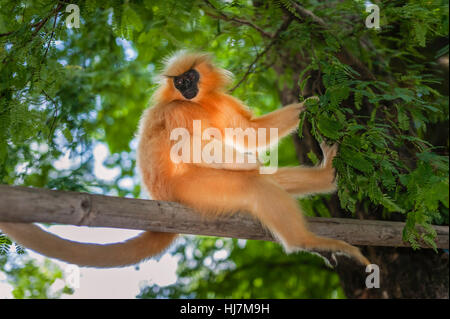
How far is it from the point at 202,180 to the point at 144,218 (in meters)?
0.78

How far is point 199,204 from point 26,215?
127 centimetres

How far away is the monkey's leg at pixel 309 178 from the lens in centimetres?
432

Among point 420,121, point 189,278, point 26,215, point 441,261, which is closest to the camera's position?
point 26,215

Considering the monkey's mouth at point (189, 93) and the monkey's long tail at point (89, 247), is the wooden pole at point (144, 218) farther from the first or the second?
the monkey's mouth at point (189, 93)

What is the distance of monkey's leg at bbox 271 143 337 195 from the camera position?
432cm

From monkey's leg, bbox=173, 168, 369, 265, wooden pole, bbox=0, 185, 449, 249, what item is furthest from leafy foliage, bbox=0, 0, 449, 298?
monkey's leg, bbox=173, 168, 369, 265

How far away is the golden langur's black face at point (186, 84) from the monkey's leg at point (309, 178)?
3.66 ft

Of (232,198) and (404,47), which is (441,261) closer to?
(404,47)

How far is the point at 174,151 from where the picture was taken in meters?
3.80

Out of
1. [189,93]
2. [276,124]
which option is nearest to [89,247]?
[189,93]

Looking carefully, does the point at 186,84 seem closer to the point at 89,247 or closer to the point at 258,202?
the point at 258,202

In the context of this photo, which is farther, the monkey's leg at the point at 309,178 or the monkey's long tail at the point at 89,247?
the monkey's leg at the point at 309,178

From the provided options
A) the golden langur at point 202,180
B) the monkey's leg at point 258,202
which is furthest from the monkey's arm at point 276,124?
the monkey's leg at point 258,202

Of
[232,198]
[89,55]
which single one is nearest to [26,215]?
[232,198]
